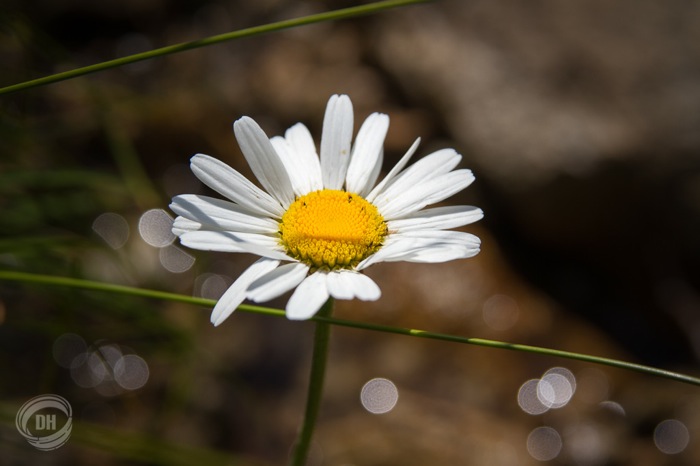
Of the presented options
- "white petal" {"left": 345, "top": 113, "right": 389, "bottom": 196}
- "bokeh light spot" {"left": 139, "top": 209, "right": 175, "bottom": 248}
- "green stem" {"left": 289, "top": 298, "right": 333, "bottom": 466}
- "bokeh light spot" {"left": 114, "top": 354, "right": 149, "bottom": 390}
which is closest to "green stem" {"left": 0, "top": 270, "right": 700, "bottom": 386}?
"green stem" {"left": 289, "top": 298, "right": 333, "bottom": 466}

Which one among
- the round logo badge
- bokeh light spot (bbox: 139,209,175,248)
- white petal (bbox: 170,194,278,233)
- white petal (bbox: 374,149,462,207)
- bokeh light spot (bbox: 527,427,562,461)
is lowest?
the round logo badge

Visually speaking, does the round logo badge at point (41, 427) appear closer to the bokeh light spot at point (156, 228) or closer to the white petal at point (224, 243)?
the white petal at point (224, 243)

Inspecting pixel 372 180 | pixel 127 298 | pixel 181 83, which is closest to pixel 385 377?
pixel 127 298

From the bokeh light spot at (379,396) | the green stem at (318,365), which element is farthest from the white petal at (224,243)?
the bokeh light spot at (379,396)

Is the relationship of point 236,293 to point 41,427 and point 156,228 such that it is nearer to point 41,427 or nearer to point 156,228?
point 41,427

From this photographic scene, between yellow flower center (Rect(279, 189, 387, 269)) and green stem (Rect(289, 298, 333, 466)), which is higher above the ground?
yellow flower center (Rect(279, 189, 387, 269))

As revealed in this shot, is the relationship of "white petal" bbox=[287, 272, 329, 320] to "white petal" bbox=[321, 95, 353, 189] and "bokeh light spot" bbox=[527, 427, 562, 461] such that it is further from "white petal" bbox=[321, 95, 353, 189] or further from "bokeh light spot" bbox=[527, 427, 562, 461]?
"bokeh light spot" bbox=[527, 427, 562, 461]

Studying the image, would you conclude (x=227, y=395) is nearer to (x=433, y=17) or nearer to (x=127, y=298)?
(x=127, y=298)
